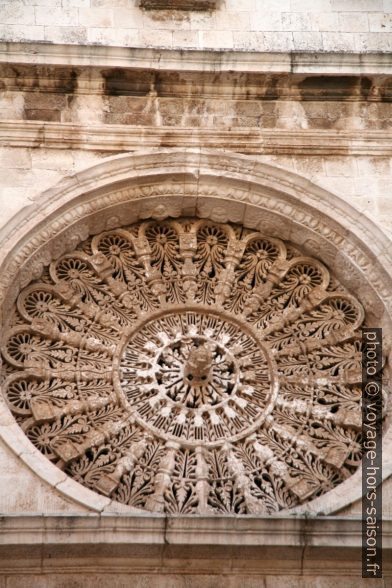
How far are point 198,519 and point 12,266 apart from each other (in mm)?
2968

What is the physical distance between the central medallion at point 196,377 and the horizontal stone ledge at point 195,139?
157 cm

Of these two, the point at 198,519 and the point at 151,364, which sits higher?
the point at 151,364

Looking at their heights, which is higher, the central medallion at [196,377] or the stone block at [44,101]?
the stone block at [44,101]

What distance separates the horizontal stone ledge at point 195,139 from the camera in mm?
12867

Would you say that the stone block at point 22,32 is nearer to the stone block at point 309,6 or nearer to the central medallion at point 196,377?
the stone block at point 309,6

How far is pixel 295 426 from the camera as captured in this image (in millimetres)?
11969

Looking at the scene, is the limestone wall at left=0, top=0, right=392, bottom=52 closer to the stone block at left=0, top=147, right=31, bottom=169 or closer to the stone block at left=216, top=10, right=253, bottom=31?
the stone block at left=216, top=10, right=253, bottom=31

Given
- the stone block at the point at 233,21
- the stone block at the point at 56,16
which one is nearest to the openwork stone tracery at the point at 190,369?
the stone block at the point at 233,21

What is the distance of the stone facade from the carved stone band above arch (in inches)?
0.7

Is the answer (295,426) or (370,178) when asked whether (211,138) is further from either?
(295,426)

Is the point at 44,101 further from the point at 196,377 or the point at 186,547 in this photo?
the point at 186,547

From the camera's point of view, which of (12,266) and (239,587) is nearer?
(239,587)

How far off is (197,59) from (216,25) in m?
0.84

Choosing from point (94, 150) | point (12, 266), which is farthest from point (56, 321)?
point (94, 150)
